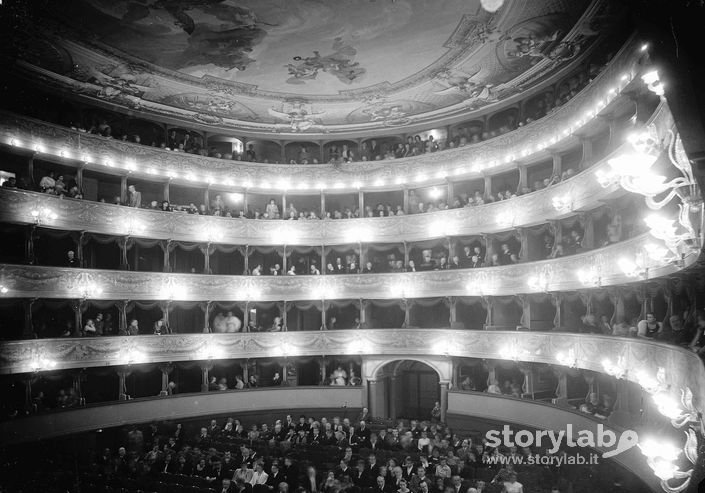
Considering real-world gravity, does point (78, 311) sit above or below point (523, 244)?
below

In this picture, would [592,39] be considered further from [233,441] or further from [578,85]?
[233,441]

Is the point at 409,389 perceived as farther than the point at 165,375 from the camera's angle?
Yes

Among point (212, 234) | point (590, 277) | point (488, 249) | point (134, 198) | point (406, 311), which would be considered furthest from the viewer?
point (406, 311)

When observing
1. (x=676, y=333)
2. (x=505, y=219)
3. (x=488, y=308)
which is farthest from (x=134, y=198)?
(x=676, y=333)

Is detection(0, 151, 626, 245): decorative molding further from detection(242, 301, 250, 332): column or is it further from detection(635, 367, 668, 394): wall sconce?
detection(635, 367, 668, 394): wall sconce

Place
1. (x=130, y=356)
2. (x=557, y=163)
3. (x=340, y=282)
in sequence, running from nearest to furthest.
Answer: (x=557, y=163) < (x=130, y=356) < (x=340, y=282)

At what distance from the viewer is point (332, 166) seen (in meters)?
30.0

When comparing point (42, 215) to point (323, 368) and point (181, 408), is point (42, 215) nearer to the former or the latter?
point (181, 408)

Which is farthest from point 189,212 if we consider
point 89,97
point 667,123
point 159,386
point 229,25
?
point 667,123

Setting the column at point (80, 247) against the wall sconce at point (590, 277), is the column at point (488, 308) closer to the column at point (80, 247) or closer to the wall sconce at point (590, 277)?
the wall sconce at point (590, 277)

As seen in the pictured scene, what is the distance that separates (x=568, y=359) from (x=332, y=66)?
14.7 metres

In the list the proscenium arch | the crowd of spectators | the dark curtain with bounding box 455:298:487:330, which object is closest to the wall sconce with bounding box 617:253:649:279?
the crowd of spectators

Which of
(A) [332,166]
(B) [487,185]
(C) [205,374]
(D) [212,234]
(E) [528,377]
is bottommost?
(C) [205,374]

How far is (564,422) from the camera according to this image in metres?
20.4
